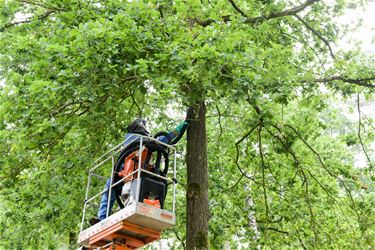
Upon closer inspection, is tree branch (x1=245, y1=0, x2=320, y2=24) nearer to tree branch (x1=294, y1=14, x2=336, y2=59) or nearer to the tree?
the tree

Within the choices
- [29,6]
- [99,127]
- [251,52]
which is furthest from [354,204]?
[29,6]

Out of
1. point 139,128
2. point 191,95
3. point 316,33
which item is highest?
point 316,33

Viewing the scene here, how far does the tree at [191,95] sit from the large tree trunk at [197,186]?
2cm

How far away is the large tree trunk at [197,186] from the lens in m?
8.04

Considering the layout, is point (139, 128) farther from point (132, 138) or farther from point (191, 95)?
point (191, 95)

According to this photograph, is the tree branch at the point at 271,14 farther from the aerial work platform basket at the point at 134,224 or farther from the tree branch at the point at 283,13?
the aerial work platform basket at the point at 134,224

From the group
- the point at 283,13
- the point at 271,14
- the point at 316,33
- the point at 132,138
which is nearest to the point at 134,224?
the point at 132,138

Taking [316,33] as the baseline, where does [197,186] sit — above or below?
below

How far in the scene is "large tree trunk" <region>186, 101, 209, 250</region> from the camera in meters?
8.04

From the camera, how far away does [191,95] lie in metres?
6.68

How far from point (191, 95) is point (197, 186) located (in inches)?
103

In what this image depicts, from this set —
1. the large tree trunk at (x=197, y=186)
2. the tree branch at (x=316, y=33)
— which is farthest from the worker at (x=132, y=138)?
the tree branch at (x=316, y=33)

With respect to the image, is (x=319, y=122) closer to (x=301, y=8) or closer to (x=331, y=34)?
(x=331, y=34)

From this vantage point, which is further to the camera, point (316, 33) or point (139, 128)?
point (316, 33)
